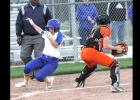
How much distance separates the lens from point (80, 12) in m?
14.4

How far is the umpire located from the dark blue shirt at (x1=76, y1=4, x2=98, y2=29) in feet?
8.84

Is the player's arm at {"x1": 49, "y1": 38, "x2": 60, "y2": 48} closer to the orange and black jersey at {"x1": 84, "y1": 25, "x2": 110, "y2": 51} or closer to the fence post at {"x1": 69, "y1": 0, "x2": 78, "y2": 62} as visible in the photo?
the orange and black jersey at {"x1": 84, "y1": 25, "x2": 110, "y2": 51}

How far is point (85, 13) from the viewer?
14.1m

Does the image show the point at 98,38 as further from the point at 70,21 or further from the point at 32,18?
the point at 70,21

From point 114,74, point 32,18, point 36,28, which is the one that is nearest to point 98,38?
point 114,74

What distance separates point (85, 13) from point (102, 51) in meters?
4.37

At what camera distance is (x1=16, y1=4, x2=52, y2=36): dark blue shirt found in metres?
11.4

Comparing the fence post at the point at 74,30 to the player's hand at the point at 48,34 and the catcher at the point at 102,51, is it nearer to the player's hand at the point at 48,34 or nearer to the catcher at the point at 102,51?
the player's hand at the point at 48,34

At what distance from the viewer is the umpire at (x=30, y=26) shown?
11398 mm

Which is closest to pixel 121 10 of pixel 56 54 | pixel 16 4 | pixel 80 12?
pixel 80 12

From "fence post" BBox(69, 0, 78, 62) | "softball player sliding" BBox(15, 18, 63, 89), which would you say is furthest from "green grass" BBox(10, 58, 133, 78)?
"softball player sliding" BBox(15, 18, 63, 89)

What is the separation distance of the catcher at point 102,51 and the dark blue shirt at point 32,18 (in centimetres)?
186

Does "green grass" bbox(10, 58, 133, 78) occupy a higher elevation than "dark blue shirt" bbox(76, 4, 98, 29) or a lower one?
lower

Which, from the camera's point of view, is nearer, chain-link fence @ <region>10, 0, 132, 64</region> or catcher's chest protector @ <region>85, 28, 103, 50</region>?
catcher's chest protector @ <region>85, 28, 103, 50</region>
